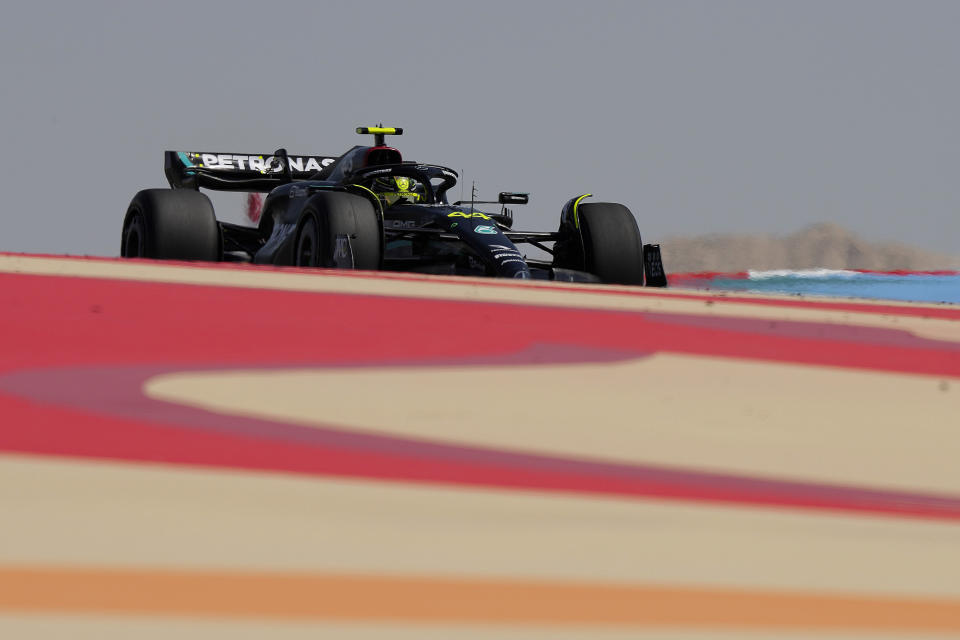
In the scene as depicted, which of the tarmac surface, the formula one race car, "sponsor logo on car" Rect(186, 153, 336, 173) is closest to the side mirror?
the formula one race car

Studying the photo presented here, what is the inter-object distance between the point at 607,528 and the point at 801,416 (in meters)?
0.64

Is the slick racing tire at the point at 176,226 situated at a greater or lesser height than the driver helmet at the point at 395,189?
lesser

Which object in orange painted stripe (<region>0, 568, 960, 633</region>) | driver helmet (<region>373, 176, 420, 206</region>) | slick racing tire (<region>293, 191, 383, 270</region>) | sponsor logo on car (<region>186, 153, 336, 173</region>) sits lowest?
orange painted stripe (<region>0, 568, 960, 633</region>)

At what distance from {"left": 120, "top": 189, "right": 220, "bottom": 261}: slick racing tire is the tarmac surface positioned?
427cm

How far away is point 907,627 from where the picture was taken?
1303mm

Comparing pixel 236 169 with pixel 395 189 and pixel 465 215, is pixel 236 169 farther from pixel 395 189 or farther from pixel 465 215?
pixel 465 215

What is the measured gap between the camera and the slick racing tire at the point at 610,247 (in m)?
6.93

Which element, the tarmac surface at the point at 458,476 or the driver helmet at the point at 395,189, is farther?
the driver helmet at the point at 395,189

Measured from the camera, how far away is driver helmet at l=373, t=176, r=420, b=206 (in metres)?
7.60

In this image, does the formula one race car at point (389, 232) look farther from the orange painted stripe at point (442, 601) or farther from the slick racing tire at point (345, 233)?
the orange painted stripe at point (442, 601)

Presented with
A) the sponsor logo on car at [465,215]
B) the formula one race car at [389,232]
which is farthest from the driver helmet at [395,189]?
the sponsor logo on car at [465,215]

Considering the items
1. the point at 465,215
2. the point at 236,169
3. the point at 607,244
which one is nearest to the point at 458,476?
the point at 465,215

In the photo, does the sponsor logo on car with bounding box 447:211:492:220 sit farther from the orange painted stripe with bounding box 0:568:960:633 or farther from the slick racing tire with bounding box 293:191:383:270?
the orange painted stripe with bounding box 0:568:960:633

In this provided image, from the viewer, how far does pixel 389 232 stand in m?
Answer: 6.95
